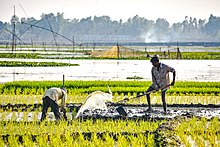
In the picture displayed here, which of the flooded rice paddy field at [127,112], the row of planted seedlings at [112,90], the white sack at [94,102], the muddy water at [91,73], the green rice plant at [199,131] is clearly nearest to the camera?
the green rice plant at [199,131]

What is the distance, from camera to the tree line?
119562 millimetres

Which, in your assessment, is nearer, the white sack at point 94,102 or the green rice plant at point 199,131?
the green rice plant at point 199,131

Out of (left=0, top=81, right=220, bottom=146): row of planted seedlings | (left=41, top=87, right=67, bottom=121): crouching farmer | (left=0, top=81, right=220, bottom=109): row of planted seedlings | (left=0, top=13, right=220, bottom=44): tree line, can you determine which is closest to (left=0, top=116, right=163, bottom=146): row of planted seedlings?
(left=0, top=81, right=220, bottom=146): row of planted seedlings

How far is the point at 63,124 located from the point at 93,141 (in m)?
1.34

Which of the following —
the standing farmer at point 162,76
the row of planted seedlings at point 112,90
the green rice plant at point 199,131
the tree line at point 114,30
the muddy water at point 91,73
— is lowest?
the green rice plant at point 199,131

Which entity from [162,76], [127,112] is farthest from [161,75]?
[127,112]

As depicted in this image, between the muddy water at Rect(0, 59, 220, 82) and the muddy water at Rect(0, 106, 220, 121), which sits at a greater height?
the muddy water at Rect(0, 59, 220, 82)

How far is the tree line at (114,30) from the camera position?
392ft

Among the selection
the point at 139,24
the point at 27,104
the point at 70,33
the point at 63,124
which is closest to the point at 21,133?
the point at 63,124

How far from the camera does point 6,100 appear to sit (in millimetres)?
10773

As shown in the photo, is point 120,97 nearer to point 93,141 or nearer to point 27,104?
point 27,104

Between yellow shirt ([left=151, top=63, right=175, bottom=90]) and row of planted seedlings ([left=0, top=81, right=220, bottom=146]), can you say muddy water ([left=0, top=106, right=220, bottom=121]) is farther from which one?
yellow shirt ([left=151, top=63, right=175, bottom=90])

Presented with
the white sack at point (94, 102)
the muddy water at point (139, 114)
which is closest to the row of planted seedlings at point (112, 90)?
the muddy water at point (139, 114)

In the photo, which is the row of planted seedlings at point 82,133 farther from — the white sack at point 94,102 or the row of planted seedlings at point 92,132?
the white sack at point 94,102
